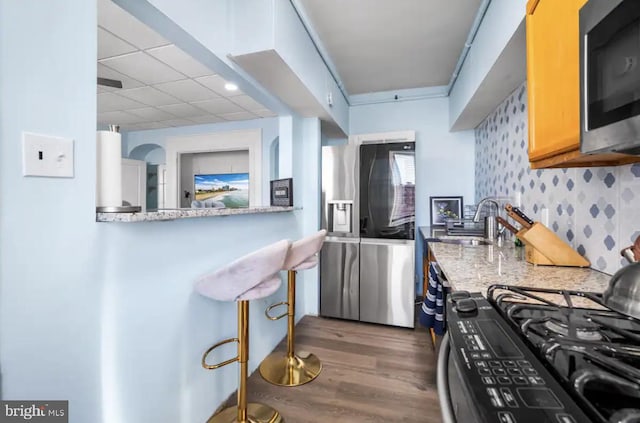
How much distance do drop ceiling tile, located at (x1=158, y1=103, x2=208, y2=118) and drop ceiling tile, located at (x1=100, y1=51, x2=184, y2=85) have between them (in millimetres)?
692

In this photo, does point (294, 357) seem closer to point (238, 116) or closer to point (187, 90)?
point (187, 90)

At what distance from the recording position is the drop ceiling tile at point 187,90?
2.85 m

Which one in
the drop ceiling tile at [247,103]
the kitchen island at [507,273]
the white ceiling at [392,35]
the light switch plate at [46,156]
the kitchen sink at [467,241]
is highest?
the white ceiling at [392,35]

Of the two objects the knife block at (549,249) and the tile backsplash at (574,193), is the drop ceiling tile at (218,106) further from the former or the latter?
the knife block at (549,249)

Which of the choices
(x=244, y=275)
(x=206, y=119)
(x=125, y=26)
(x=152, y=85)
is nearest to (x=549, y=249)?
(x=244, y=275)

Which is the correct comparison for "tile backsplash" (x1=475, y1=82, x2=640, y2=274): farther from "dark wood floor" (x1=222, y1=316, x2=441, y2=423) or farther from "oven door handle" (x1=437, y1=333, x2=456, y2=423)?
"dark wood floor" (x1=222, y1=316, x2=441, y2=423)

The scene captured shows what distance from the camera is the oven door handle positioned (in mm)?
511

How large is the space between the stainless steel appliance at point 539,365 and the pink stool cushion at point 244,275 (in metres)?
0.67

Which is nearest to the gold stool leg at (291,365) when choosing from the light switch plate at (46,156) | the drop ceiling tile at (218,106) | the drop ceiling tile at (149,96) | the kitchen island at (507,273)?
the kitchen island at (507,273)

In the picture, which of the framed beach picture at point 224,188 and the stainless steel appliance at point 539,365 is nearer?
the stainless steel appliance at point 539,365

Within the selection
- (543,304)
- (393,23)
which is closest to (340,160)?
(393,23)

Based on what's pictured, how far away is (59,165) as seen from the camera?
776 mm

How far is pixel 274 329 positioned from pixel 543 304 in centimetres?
181

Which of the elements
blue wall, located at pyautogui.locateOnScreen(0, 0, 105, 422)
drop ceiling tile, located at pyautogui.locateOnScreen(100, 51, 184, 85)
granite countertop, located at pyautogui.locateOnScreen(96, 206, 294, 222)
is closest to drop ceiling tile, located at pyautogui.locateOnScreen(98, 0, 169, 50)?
drop ceiling tile, located at pyautogui.locateOnScreen(100, 51, 184, 85)
